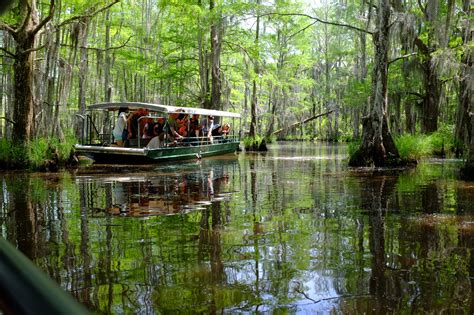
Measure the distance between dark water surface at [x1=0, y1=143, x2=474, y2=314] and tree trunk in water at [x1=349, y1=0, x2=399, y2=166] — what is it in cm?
552

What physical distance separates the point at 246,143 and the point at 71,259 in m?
28.2

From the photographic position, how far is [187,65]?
31594 mm

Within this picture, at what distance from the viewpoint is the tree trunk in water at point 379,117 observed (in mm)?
16359

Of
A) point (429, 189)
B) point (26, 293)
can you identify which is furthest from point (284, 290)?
point (429, 189)

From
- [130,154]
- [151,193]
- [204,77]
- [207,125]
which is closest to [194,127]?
[207,125]

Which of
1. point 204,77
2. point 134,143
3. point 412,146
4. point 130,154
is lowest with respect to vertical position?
point 130,154

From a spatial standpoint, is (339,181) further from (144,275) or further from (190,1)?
(190,1)

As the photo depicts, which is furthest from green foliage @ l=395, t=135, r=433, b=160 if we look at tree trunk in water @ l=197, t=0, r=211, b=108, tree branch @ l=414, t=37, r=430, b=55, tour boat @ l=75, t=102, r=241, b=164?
tree trunk in water @ l=197, t=0, r=211, b=108

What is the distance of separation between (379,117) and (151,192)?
8.77 meters

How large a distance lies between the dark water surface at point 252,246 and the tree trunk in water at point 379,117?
5518mm

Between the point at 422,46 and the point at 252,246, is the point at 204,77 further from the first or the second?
the point at 252,246

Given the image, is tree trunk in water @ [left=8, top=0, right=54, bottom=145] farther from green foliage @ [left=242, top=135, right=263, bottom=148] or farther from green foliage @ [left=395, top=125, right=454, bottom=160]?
green foliage @ [left=242, top=135, right=263, bottom=148]

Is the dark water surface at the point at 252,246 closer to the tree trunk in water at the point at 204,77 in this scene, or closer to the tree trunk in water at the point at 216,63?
the tree trunk in water at the point at 216,63

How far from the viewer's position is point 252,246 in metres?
5.73
